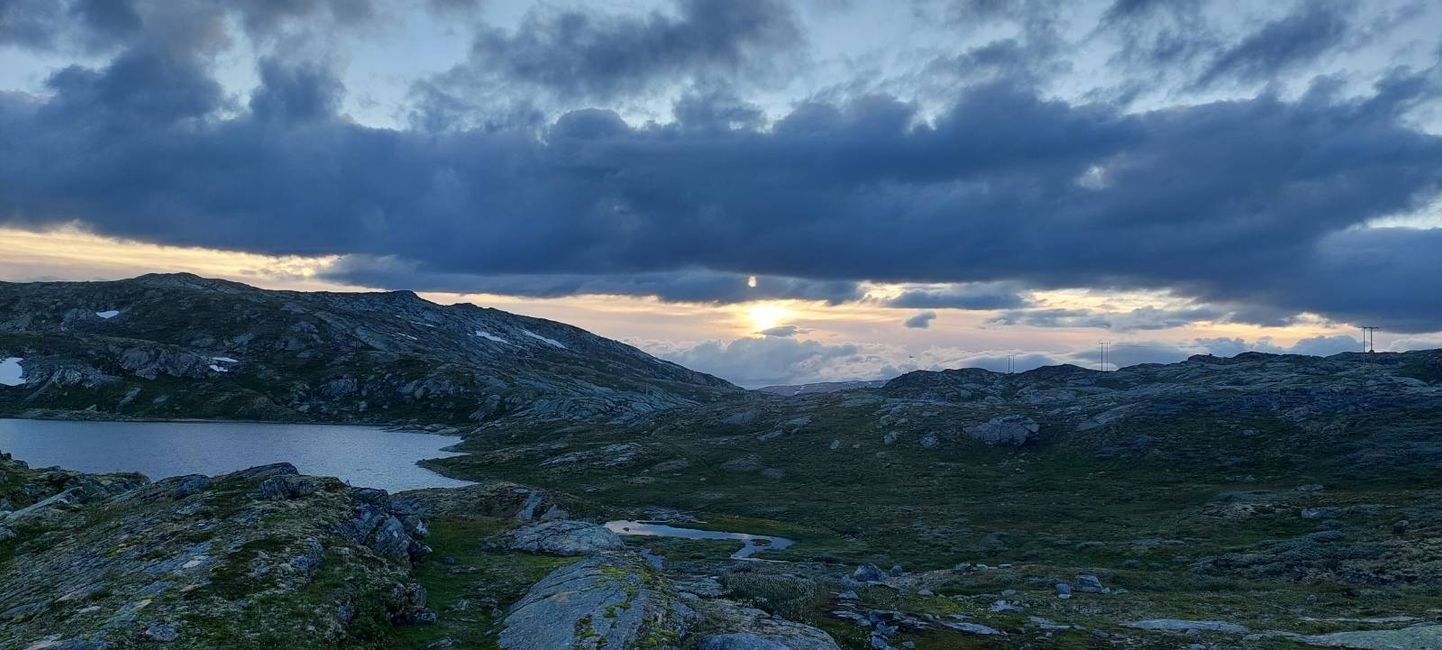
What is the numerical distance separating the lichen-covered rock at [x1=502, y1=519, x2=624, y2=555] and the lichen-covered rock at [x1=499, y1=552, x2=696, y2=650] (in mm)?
9500

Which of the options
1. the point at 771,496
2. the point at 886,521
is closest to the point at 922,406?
the point at 771,496

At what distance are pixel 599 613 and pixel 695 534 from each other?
7367cm

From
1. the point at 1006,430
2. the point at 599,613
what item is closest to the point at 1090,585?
the point at 599,613

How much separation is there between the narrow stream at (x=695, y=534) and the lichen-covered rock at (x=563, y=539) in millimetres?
41004

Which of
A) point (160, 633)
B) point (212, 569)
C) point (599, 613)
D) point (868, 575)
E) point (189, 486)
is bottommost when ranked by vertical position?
point (868, 575)

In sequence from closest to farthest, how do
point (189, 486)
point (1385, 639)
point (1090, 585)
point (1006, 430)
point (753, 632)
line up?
point (753, 632), point (1385, 639), point (189, 486), point (1090, 585), point (1006, 430)

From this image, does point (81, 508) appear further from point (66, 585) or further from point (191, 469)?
point (191, 469)

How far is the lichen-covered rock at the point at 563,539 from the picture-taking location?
42906 millimetres

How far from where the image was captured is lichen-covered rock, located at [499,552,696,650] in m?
25.2

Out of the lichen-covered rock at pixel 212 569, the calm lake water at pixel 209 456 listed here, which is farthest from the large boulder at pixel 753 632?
the calm lake water at pixel 209 456

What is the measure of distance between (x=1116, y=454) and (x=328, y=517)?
14713 centimetres

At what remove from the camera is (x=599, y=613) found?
2670 centimetres

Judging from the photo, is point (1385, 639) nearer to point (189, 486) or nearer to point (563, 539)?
point (563, 539)

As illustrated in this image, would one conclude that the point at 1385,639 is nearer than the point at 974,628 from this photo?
Yes
